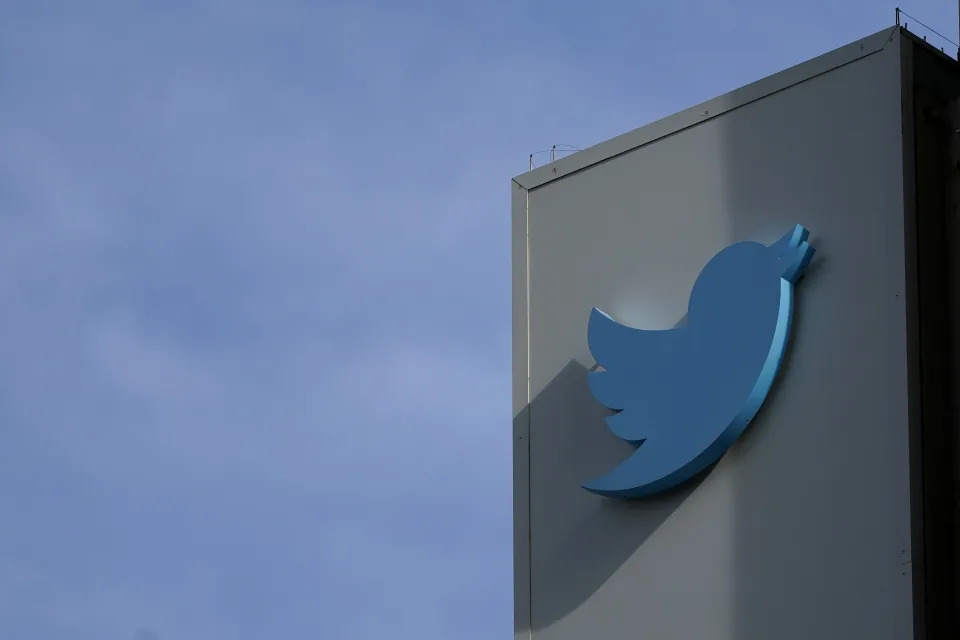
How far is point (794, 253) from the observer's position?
45.4 feet

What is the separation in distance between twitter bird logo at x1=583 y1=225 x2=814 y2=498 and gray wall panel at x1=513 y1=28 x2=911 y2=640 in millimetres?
156

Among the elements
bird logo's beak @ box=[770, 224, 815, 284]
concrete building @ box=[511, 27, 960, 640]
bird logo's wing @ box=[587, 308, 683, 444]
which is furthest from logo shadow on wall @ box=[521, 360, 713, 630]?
bird logo's beak @ box=[770, 224, 815, 284]

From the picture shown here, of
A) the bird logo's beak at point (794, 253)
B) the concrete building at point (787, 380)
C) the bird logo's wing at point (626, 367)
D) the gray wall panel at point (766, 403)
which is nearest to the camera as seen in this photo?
the concrete building at point (787, 380)

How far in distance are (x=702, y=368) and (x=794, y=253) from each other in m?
1.10

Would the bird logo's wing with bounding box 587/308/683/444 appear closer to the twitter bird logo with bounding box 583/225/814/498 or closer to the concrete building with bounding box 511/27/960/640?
the twitter bird logo with bounding box 583/225/814/498

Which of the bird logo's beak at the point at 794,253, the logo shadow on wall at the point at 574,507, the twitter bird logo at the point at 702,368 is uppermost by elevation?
the bird logo's beak at the point at 794,253

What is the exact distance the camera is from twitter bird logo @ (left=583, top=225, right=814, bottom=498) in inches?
545

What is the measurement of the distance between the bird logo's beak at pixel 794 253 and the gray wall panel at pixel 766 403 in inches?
3.4

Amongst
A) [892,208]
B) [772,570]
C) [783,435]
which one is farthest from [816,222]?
[772,570]

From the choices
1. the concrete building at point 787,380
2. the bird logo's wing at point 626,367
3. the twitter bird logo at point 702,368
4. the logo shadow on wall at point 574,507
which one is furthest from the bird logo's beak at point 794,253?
the logo shadow on wall at point 574,507

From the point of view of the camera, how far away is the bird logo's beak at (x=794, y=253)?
13.8 metres

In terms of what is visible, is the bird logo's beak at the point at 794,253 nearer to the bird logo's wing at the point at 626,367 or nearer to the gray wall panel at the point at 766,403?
the gray wall panel at the point at 766,403

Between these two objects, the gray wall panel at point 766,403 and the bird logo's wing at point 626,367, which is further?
the bird logo's wing at point 626,367

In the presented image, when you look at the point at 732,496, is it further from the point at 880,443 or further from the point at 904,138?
the point at 904,138
